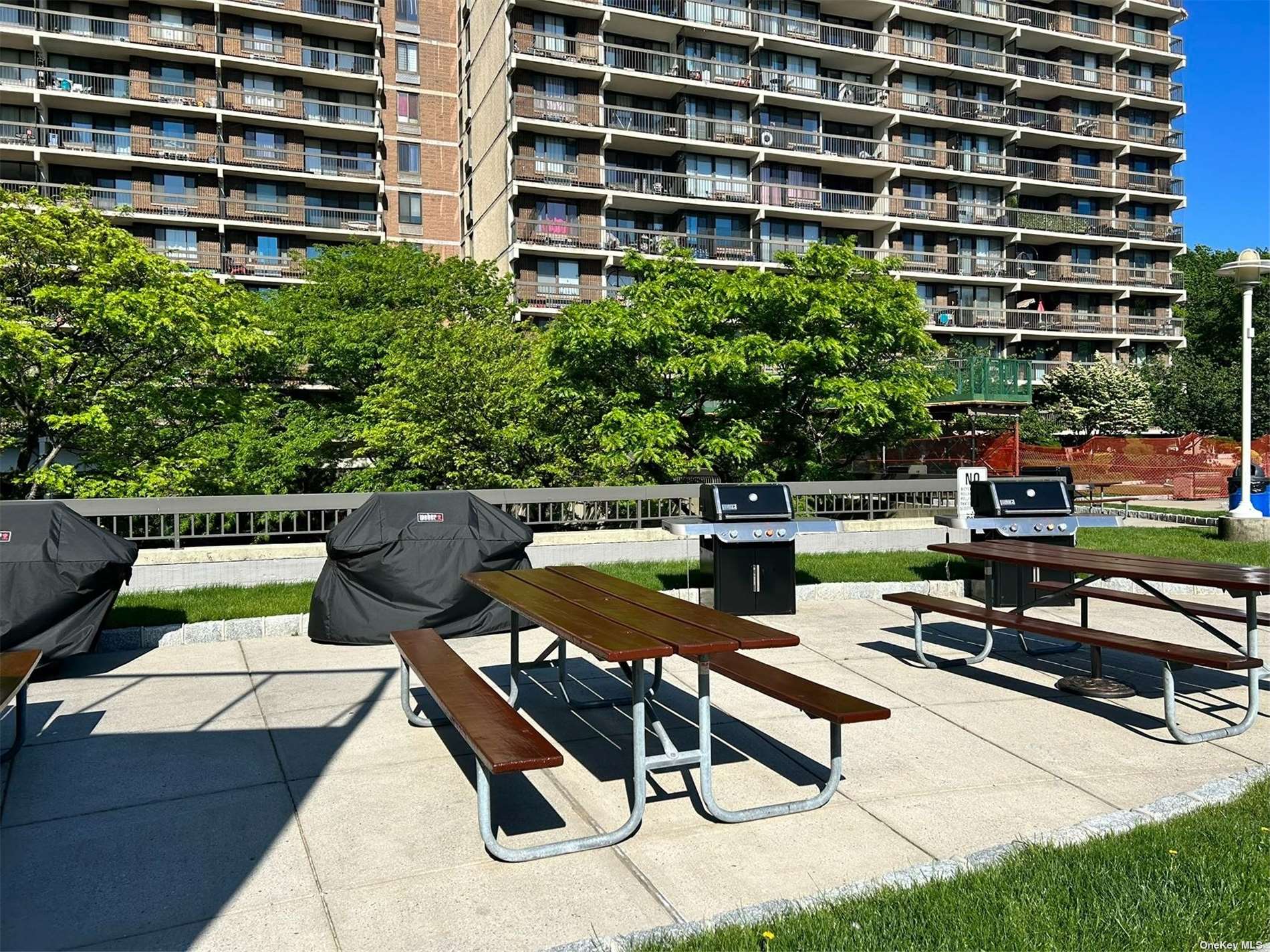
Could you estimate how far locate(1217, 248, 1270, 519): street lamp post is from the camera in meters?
15.1

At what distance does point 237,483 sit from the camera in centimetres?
2061

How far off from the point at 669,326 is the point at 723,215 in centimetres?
A: 2929

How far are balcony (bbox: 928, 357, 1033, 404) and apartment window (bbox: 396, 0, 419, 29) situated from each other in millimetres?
34642

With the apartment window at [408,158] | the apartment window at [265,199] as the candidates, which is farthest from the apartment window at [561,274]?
the apartment window at [265,199]

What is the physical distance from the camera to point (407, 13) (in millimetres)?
47125

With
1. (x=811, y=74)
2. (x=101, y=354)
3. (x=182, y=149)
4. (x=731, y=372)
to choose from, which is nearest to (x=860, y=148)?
(x=811, y=74)

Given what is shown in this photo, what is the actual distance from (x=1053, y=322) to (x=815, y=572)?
1771 inches

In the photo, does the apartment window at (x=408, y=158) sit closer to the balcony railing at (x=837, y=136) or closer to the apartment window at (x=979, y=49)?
the balcony railing at (x=837, y=136)

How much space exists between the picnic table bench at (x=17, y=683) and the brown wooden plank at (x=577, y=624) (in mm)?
2558

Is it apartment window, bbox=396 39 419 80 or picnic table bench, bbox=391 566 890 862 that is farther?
apartment window, bbox=396 39 419 80

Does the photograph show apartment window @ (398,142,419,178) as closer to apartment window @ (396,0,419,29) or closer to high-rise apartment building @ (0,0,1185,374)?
high-rise apartment building @ (0,0,1185,374)

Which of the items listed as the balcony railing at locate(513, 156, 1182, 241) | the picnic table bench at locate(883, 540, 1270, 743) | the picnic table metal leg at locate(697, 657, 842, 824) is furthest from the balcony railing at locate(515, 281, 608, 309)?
the picnic table metal leg at locate(697, 657, 842, 824)

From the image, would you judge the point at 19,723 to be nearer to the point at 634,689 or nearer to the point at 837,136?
the point at 634,689

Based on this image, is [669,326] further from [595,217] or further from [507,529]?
[595,217]
